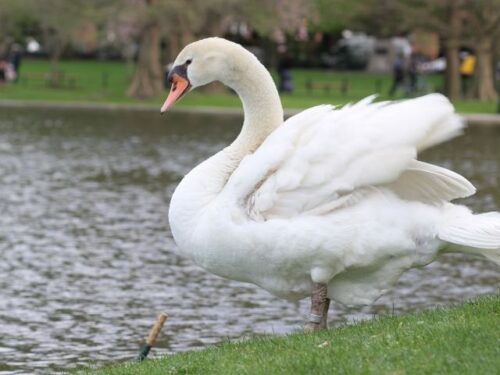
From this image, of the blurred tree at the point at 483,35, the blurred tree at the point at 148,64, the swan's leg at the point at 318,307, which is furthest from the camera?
the blurred tree at the point at 148,64

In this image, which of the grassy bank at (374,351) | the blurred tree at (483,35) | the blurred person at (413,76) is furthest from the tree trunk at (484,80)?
the grassy bank at (374,351)

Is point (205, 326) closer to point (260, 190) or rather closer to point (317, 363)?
point (260, 190)

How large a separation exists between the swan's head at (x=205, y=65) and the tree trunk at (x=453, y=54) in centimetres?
4186

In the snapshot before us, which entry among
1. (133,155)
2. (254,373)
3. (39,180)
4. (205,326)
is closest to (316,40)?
(133,155)

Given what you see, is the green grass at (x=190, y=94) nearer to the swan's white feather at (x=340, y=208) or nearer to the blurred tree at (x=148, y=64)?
the blurred tree at (x=148, y=64)

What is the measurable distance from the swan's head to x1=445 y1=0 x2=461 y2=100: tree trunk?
137ft

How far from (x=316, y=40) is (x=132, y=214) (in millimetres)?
59500

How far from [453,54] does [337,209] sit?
4609 centimetres

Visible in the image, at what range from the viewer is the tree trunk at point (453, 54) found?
50.4 metres

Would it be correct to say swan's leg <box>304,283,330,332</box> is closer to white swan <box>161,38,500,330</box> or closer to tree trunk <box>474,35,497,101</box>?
white swan <box>161,38,500,330</box>

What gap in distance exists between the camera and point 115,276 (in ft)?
51.3

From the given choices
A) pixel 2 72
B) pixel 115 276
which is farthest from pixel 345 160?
pixel 2 72

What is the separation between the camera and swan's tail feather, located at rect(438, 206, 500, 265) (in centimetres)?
772

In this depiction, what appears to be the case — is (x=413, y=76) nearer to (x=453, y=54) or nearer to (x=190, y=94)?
(x=453, y=54)
